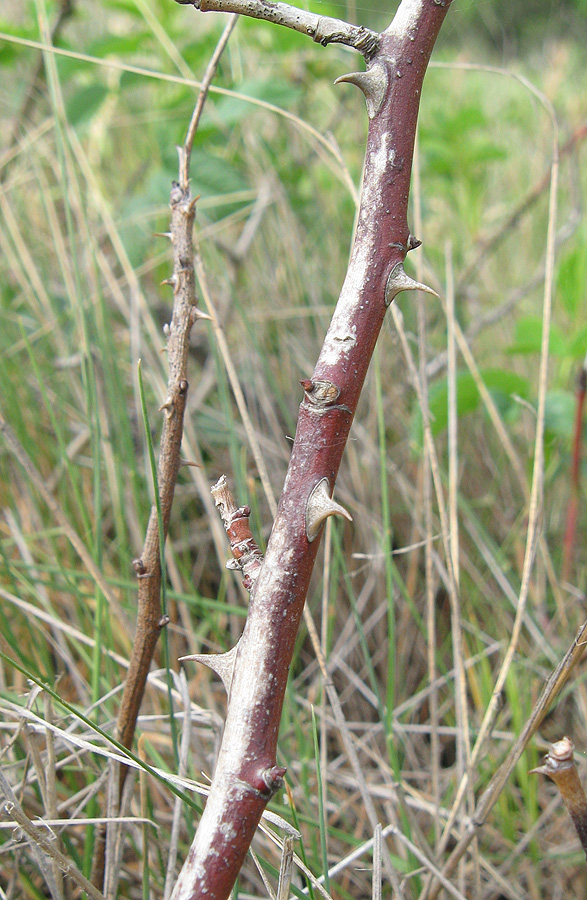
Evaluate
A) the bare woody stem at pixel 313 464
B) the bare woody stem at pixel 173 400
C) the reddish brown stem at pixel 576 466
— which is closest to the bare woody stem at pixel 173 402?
the bare woody stem at pixel 173 400

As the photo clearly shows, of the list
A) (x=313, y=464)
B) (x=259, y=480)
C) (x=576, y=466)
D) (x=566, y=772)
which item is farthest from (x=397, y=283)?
(x=259, y=480)

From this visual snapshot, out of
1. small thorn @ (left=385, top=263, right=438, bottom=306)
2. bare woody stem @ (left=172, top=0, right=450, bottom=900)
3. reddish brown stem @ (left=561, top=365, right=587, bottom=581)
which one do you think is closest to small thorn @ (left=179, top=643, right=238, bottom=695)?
bare woody stem @ (left=172, top=0, right=450, bottom=900)

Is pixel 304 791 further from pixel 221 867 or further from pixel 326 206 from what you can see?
pixel 326 206

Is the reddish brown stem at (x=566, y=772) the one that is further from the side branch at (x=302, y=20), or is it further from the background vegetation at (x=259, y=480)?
the side branch at (x=302, y=20)

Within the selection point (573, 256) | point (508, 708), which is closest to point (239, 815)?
point (508, 708)

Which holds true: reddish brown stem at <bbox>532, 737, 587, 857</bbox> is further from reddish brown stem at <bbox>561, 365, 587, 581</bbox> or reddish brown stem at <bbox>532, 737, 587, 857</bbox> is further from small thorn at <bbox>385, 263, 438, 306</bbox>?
reddish brown stem at <bbox>561, 365, 587, 581</bbox>

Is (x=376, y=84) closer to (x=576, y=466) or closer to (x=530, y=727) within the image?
(x=530, y=727)
